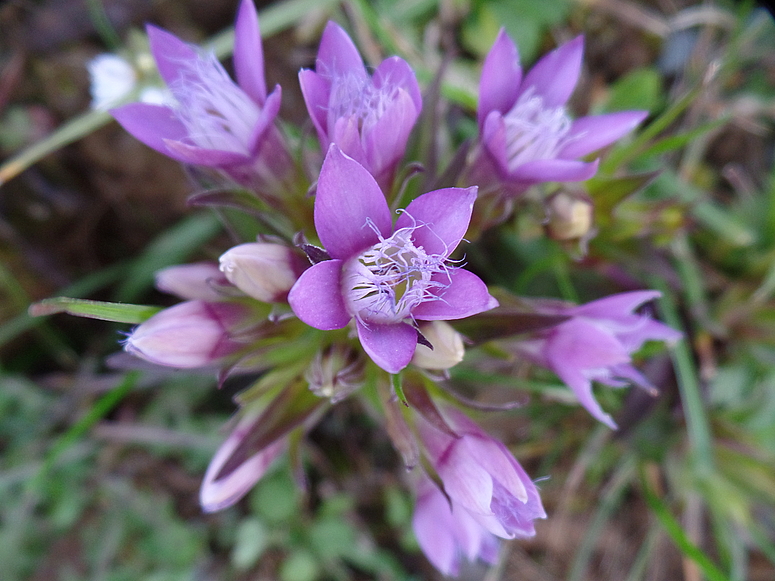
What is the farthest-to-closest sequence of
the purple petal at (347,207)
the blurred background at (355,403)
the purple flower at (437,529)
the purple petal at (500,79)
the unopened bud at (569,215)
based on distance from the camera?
the blurred background at (355,403), the unopened bud at (569,215), the purple flower at (437,529), the purple petal at (500,79), the purple petal at (347,207)

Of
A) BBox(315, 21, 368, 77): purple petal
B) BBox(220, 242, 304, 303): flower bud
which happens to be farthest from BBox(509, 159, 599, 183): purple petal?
BBox(220, 242, 304, 303): flower bud

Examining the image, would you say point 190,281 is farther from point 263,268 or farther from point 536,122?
point 536,122

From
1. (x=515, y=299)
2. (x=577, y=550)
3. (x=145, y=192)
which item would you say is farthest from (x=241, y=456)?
(x=577, y=550)

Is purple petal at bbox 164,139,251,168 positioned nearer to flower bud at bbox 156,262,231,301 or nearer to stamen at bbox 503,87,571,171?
flower bud at bbox 156,262,231,301

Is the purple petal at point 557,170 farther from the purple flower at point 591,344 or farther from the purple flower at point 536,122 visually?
the purple flower at point 591,344

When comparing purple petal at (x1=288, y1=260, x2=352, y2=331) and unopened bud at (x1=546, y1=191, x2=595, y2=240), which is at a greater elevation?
purple petal at (x1=288, y1=260, x2=352, y2=331)

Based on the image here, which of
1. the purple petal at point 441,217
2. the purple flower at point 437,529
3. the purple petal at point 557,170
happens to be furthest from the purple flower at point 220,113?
the purple flower at point 437,529

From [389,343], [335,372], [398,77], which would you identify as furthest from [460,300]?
[398,77]
